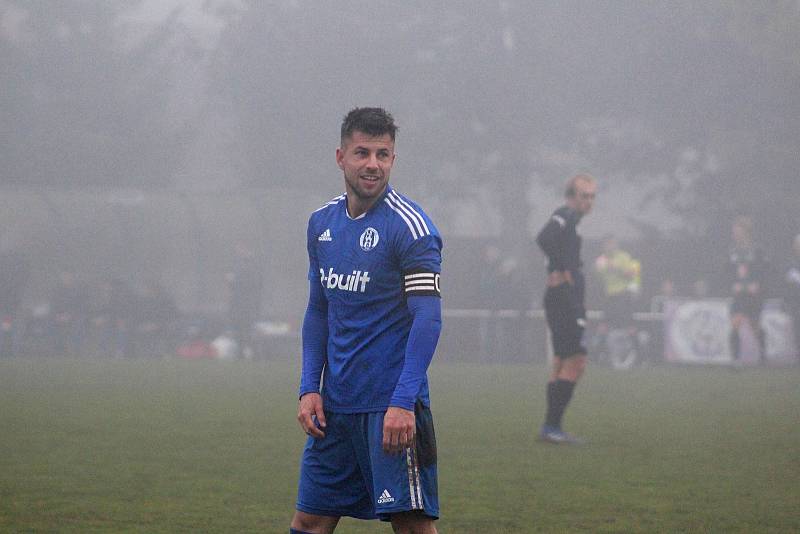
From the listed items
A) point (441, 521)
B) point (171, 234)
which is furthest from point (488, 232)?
point (441, 521)

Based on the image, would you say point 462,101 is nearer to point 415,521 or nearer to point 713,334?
point 713,334

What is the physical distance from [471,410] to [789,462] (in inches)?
187

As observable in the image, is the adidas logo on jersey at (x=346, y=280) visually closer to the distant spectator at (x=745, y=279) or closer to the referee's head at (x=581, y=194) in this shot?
the referee's head at (x=581, y=194)

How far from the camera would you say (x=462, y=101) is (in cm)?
3688

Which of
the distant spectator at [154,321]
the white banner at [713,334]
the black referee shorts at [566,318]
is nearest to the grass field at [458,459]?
the black referee shorts at [566,318]

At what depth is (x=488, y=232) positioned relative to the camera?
1521 inches

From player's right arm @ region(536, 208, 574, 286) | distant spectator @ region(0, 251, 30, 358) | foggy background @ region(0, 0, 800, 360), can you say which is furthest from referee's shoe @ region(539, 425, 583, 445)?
foggy background @ region(0, 0, 800, 360)

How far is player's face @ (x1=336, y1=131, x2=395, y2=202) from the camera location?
471cm

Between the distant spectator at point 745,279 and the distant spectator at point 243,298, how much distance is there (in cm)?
894

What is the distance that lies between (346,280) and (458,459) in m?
5.10

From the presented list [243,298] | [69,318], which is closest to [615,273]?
[243,298]

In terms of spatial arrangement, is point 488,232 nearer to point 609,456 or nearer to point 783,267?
point 783,267

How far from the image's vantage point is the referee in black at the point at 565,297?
10.6 metres

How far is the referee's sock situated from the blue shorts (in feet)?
19.6
